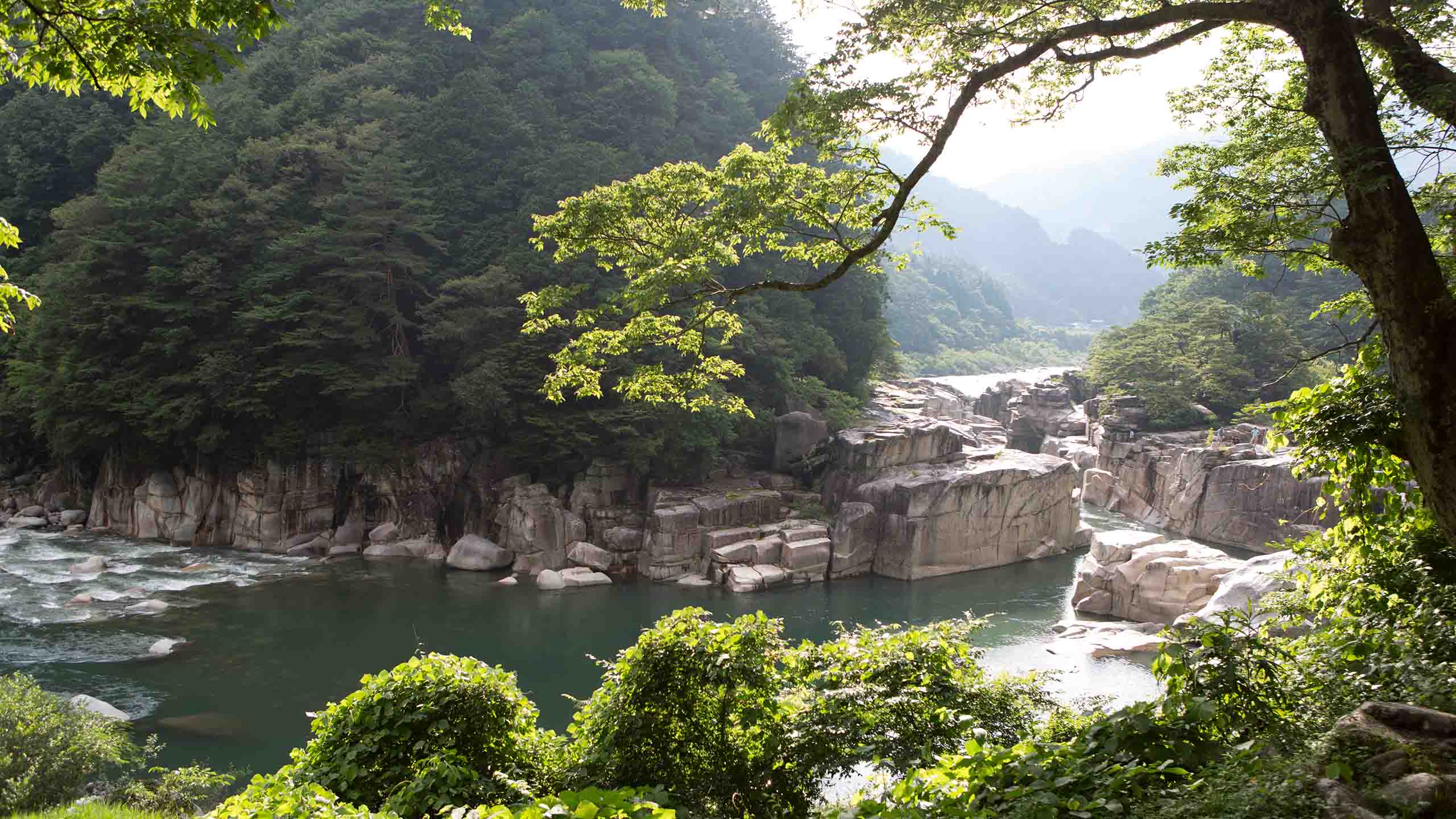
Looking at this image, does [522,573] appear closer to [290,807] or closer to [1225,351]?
[290,807]

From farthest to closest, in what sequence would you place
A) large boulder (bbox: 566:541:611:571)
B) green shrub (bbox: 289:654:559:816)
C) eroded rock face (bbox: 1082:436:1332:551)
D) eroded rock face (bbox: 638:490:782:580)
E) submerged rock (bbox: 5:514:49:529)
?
submerged rock (bbox: 5:514:49:529) → eroded rock face (bbox: 1082:436:1332:551) → large boulder (bbox: 566:541:611:571) → eroded rock face (bbox: 638:490:782:580) → green shrub (bbox: 289:654:559:816)

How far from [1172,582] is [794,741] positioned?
15.1 metres

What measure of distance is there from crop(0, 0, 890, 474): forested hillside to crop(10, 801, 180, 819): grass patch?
56.3 feet

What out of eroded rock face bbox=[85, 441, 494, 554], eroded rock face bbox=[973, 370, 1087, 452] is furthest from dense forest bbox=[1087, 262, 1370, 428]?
eroded rock face bbox=[85, 441, 494, 554]

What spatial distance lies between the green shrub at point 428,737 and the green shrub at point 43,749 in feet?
12.8

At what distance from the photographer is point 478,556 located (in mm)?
23078

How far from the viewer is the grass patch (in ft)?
17.9

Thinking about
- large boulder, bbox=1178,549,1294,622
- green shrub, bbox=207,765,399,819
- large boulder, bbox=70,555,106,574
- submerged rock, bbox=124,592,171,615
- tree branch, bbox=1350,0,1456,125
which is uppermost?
tree branch, bbox=1350,0,1456,125

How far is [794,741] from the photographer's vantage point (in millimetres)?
5988

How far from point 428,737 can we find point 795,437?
2239 centimetres

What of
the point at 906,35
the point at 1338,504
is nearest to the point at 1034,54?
the point at 906,35

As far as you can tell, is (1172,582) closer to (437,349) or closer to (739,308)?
(739,308)

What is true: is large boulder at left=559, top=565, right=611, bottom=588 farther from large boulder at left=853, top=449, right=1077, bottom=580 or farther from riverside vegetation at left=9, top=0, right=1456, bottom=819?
riverside vegetation at left=9, top=0, right=1456, bottom=819

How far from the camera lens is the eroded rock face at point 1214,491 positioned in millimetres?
22969
